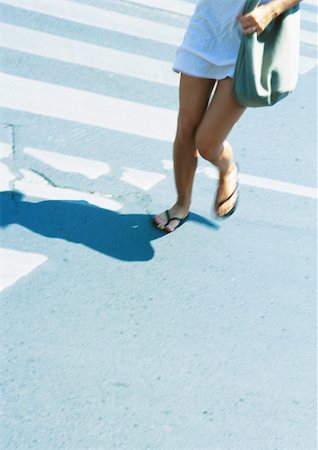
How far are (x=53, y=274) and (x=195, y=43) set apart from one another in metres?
1.23

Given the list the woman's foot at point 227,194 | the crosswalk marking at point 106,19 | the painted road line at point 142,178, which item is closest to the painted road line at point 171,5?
the crosswalk marking at point 106,19

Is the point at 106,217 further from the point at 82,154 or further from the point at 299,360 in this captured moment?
the point at 299,360

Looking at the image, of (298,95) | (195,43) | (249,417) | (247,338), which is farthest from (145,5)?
(249,417)

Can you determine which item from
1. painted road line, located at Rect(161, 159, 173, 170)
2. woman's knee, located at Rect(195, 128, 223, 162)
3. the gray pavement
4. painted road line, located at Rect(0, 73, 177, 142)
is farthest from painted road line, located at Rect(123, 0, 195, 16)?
woman's knee, located at Rect(195, 128, 223, 162)

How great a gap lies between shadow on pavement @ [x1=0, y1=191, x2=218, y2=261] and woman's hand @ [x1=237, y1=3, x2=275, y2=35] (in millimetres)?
1276

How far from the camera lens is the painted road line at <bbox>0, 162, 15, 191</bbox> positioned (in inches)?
171

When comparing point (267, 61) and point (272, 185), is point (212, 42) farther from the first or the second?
point (272, 185)

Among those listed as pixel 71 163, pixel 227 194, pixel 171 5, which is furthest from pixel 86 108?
pixel 171 5

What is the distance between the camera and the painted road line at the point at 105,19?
6715mm

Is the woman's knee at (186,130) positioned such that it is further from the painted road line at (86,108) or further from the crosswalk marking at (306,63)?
the crosswalk marking at (306,63)

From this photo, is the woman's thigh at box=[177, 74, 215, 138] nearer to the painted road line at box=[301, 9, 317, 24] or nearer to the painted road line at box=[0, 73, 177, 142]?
the painted road line at box=[0, 73, 177, 142]

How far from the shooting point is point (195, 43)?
3.65 m

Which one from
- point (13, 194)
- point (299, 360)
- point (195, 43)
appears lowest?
point (299, 360)

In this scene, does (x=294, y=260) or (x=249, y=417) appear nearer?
(x=249, y=417)
